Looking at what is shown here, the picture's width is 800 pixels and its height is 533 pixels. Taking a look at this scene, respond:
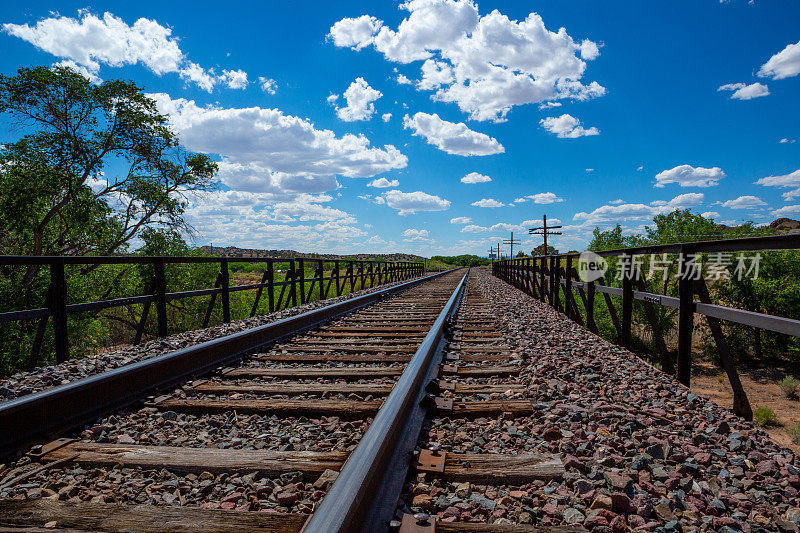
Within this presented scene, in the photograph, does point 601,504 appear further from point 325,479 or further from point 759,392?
point 759,392

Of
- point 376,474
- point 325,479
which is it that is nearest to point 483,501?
point 376,474

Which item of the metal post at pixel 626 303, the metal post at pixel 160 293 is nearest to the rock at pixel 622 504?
the metal post at pixel 626 303

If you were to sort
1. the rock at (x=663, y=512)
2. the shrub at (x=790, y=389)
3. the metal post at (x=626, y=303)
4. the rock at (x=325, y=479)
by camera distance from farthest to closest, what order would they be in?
the shrub at (x=790, y=389), the metal post at (x=626, y=303), the rock at (x=325, y=479), the rock at (x=663, y=512)

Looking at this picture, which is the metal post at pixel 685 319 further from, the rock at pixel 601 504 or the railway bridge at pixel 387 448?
the rock at pixel 601 504

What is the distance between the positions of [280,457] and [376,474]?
1.85 ft

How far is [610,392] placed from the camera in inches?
132

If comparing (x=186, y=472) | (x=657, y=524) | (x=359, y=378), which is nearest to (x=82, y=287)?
(x=359, y=378)

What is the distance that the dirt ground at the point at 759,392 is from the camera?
1084cm

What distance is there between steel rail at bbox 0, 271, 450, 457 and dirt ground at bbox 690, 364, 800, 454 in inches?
410

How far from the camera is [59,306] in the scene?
4562 mm

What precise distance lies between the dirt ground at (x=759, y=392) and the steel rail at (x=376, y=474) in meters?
9.85

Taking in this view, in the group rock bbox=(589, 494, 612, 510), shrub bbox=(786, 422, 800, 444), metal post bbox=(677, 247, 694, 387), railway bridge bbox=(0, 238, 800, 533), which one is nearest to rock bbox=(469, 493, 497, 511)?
railway bridge bbox=(0, 238, 800, 533)

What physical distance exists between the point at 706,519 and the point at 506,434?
959mm

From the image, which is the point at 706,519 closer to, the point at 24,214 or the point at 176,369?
the point at 176,369
